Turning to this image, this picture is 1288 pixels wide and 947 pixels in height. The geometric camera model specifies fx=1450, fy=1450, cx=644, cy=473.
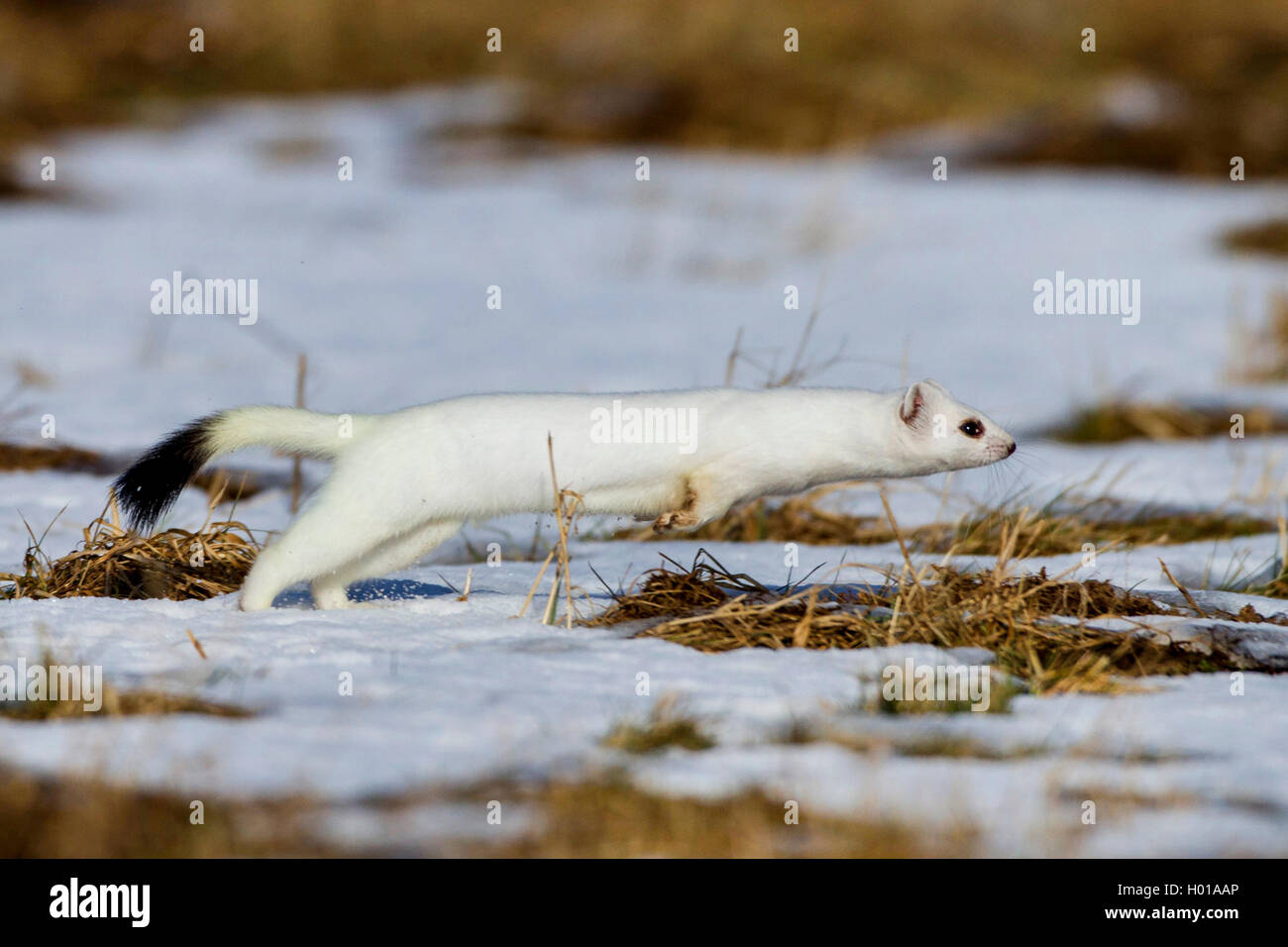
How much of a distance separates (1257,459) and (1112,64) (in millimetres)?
14239

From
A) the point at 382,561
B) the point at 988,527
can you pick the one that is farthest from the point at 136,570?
the point at 988,527

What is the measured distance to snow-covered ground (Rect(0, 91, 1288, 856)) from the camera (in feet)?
9.08

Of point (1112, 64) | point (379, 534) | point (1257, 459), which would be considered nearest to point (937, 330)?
point (1257, 459)

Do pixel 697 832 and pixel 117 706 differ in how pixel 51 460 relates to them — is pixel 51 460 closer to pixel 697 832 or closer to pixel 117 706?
pixel 117 706

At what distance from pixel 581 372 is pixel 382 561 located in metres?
4.74

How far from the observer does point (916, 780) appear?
2.75 meters

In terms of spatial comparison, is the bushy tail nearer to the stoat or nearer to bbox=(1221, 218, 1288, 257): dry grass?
the stoat

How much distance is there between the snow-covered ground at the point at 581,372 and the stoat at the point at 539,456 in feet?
0.72

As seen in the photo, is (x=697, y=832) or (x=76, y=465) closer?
(x=697, y=832)

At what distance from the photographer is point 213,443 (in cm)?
394

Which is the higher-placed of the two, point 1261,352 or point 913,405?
point 1261,352

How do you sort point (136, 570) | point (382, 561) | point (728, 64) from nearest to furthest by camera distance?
point (382, 561) < point (136, 570) < point (728, 64)

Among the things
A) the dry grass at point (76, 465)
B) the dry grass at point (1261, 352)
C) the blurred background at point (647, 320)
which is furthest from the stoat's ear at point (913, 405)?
the dry grass at point (1261, 352)

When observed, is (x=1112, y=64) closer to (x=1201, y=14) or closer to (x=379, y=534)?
(x=1201, y=14)
